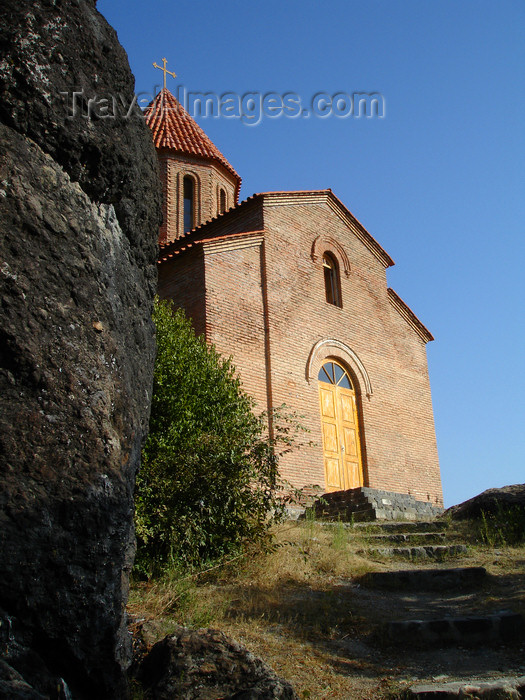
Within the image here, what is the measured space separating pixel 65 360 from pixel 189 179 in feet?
56.4

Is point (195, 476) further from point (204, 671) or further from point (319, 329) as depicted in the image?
point (319, 329)

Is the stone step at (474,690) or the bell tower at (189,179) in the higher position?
the bell tower at (189,179)

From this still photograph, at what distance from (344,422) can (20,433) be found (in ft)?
38.2

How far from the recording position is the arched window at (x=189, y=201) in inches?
733

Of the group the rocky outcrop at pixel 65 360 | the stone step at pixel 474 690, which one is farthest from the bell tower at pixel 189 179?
the stone step at pixel 474 690

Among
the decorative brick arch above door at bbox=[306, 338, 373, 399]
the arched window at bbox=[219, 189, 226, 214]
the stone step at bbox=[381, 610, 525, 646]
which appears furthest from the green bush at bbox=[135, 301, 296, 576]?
the arched window at bbox=[219, 189, 226, 214]

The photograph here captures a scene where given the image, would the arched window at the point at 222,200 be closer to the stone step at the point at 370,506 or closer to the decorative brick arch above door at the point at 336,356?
the decorative brick arch above door at the point at 336,356

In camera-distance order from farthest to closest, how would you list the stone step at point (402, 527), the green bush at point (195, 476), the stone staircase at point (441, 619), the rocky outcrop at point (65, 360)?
1. the stone step at point (402, 527)
2. the green bush at point (195, 476)
3. the stone staircase at point (441, 619)
4. the rocky outcrop at point (65, 360)

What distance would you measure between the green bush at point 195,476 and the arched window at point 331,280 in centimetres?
732

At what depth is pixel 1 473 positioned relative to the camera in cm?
239

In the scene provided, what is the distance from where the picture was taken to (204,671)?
133 inches

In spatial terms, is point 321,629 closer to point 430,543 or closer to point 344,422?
point 430,543

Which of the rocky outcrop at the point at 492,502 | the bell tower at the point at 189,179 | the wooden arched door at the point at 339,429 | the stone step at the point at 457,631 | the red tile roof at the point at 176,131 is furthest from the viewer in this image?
the red tile roof at the point at 176,131

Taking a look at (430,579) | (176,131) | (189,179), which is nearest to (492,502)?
(430,579)
